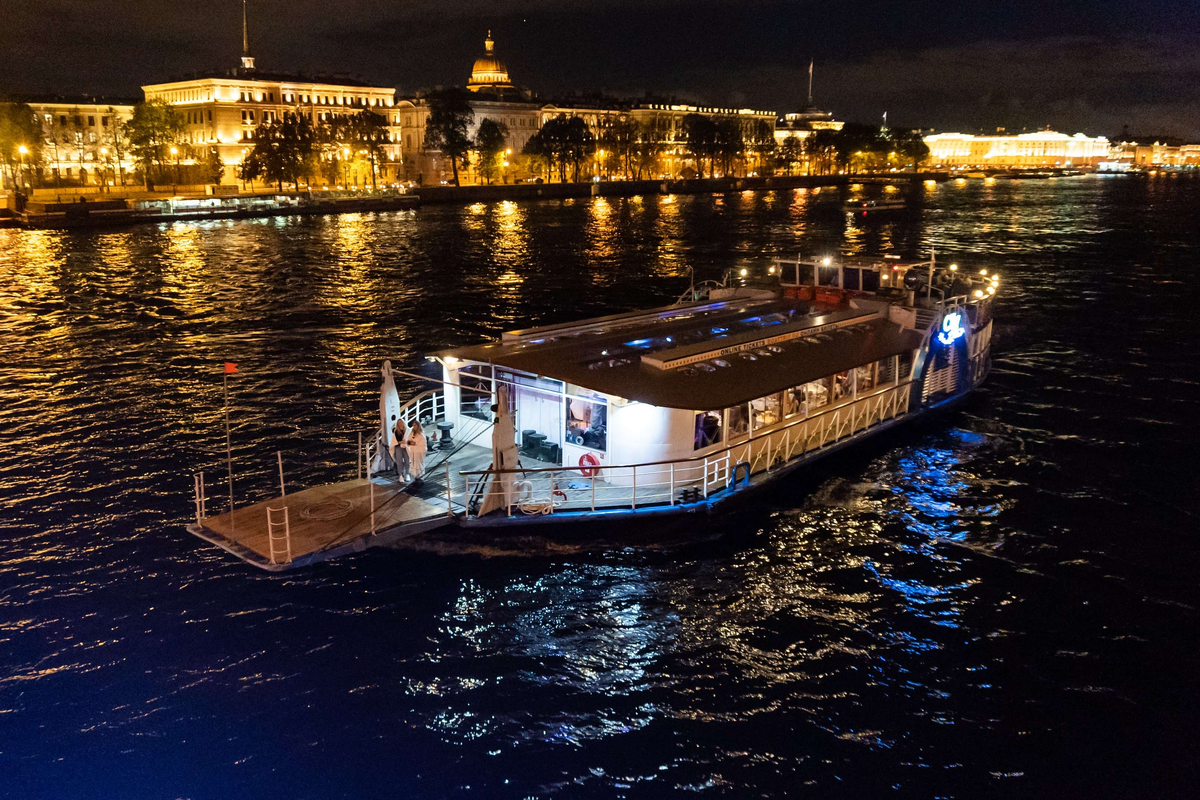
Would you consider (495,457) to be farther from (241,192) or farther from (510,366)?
(241,192)

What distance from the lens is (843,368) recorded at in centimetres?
2452

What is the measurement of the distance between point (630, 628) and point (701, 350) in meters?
8.19

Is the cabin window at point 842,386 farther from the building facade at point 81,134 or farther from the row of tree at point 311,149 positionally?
the building facade at point 81,134

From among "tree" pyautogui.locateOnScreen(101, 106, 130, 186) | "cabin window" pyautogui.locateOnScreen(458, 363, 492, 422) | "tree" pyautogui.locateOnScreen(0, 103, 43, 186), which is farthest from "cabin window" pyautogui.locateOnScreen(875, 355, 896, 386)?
"tree" pyautogui.locateOnScreen(101, 106, 130, 186)

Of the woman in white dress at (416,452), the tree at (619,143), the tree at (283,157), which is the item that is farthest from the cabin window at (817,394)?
the tree at (619,143)

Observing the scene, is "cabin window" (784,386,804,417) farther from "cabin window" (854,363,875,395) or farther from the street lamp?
the street lamp

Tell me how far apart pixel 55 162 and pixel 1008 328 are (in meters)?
158

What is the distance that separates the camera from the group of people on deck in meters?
21.6

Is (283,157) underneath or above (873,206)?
above

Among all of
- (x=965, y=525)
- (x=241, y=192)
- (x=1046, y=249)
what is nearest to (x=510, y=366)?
(x=965, y=525)

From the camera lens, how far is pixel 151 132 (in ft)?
425

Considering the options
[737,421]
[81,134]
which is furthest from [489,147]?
[737,421]

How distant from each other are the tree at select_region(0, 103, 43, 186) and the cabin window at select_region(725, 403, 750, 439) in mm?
127684

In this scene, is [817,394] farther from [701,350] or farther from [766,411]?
[701,350]
